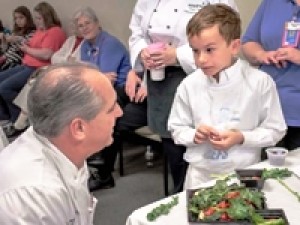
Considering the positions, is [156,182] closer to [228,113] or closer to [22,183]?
[228,113]

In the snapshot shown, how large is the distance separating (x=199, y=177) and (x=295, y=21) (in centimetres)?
79

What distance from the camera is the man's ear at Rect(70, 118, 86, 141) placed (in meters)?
1.37

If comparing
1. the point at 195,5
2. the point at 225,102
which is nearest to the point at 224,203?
the point at 225,102

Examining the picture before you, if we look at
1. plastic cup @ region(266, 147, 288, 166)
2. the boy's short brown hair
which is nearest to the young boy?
the boy's short brown hair

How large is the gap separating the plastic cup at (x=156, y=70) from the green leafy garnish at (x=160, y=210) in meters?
1.09

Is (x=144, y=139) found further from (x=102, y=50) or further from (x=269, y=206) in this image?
(x=269, y=206)

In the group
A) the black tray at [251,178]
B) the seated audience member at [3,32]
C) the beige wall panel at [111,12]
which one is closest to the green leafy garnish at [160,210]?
the black tray at [251,178]

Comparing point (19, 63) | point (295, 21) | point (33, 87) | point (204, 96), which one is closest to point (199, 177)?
point (204, 96)

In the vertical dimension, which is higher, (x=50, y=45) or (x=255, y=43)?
(x=255, y=43)

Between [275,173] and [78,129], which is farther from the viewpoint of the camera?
[275,173]

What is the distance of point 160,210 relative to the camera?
61.3 inches

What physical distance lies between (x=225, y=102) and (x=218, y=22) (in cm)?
32

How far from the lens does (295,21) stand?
2.28 m

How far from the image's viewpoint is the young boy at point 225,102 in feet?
6.80
